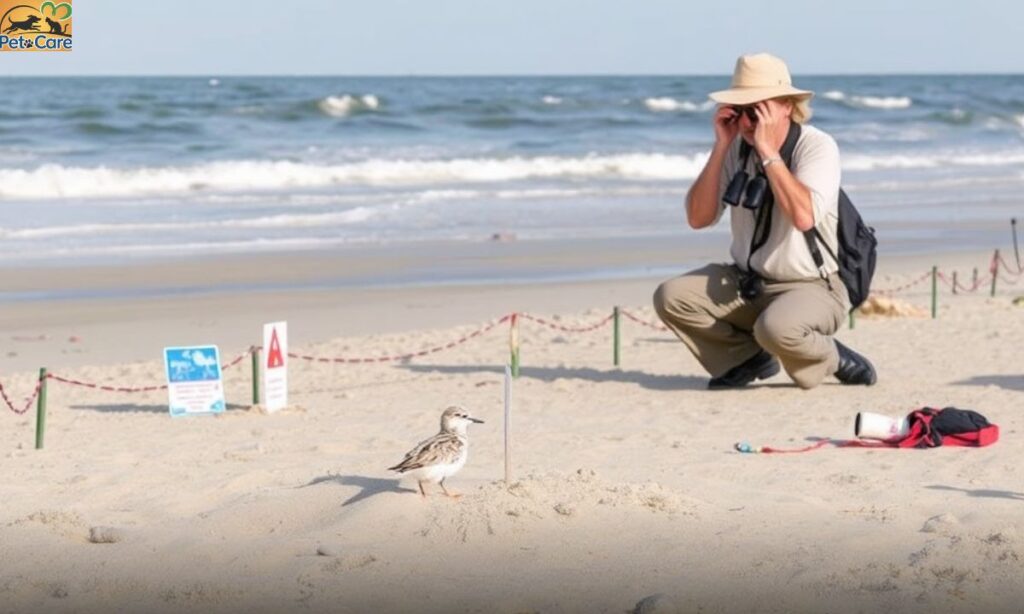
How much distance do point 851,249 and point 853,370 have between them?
0.80 m

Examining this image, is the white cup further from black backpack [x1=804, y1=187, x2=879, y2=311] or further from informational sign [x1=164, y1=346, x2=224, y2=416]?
informational sign [x1=164, y1=346, x2=224, y2=416]

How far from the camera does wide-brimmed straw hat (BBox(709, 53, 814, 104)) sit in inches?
332

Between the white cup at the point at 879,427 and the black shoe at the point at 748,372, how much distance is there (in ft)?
6.14

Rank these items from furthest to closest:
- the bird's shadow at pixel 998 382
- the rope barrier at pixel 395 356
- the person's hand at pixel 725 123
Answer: the rope barrier at pixel 395 356 → the bird's shadow at pixel 998 382 → the person's hand at pixel 725 123

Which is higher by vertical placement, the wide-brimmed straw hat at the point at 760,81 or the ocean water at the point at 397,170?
the wide-brimmed straw hat at the point at 760,81

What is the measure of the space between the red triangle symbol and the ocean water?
30.4 ft

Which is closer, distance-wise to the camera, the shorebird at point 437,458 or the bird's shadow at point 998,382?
the shorebird at point 437,458

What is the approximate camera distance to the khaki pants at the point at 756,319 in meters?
8.75

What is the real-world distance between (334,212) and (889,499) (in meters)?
18.0

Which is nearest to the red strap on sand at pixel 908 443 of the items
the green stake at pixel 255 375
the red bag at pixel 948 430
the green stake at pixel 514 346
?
the red bag at pixel 948 430

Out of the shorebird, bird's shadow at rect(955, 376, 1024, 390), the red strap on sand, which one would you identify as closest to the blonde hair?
bird's shadow at rect(955, 376, 1024, 390)

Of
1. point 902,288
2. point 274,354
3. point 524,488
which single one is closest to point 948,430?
point 524,488

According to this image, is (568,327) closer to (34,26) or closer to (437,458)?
(437,458)

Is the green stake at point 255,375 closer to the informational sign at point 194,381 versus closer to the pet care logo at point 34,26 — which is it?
the informational sign at point 194,381
